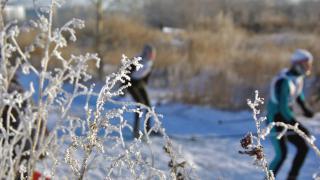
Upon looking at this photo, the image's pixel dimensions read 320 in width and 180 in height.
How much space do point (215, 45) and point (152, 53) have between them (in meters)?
9.69

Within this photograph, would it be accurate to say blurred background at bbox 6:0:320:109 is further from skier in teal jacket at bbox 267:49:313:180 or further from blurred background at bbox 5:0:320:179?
skier in teal jacket at bbox 267:49:313:180

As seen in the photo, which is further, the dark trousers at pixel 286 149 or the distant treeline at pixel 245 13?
the distant treeline at pixel 245 13

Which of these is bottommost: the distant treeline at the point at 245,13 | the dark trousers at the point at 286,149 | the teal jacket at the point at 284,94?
the dark trousers at the point at 286,149

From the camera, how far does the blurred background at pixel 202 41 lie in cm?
1428

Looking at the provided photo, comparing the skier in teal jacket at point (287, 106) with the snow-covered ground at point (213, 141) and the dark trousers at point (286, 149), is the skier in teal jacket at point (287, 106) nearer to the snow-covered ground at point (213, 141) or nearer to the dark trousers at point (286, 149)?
the dark trousers at point (286, 149)

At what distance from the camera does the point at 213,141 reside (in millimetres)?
10289

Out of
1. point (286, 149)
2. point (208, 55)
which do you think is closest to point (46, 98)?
point (286, 149)

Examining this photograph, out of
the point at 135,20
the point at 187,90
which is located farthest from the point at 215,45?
the point at 135,20

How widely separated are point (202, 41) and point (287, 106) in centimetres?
1281

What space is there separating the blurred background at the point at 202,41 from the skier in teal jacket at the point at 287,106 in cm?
237

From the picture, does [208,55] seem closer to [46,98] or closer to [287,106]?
[287,106]

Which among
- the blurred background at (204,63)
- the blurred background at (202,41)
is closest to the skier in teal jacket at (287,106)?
the blurred background at (204,63)

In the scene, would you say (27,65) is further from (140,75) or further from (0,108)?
(140,75)

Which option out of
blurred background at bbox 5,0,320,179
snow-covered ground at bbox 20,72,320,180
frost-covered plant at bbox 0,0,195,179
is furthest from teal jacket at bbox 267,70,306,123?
frost-covered plant at bbox 0,0,195,179
